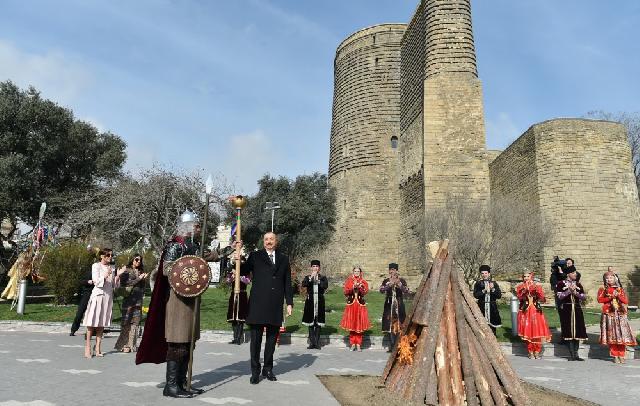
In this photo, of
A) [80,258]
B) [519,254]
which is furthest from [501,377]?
[519,254]

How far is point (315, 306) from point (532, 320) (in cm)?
468

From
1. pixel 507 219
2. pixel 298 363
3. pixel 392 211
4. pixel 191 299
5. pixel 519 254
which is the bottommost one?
pixel 298 363

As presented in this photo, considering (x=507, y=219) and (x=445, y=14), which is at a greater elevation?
(x=445, y=14)

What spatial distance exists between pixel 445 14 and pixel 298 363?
2652 centimetres

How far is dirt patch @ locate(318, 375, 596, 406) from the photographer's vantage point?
504cm

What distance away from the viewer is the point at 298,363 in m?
7.67

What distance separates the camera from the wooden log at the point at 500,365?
4.84 meters

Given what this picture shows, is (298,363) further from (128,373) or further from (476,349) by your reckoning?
(476,349)

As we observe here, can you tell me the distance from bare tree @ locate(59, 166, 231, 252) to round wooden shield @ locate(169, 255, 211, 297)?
1923cm

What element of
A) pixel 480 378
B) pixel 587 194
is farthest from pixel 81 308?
pixel 587 194

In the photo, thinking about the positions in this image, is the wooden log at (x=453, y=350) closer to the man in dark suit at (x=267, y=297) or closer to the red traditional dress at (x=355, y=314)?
the man in dark suit at (x=267, y=297)

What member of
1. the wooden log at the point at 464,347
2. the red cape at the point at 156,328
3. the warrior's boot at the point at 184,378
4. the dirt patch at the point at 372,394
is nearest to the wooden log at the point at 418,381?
the dirt patch at the point at 372,394

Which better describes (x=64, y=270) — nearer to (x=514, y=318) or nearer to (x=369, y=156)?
(x=514, y=318)

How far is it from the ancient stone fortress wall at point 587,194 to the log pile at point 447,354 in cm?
2119
